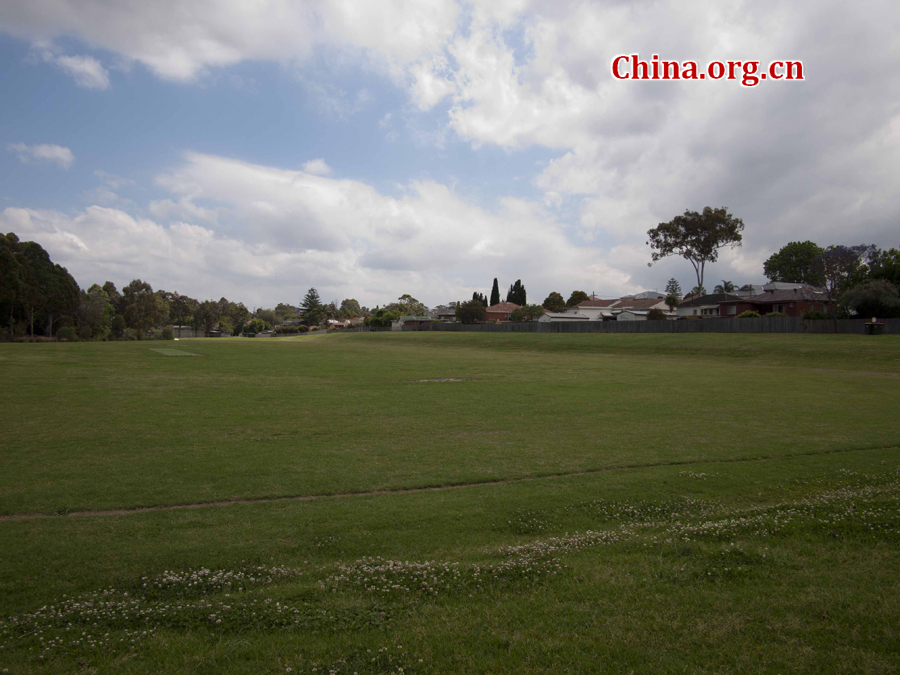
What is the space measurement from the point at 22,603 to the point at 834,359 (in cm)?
4984

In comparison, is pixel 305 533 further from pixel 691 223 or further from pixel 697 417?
pixel 691 223

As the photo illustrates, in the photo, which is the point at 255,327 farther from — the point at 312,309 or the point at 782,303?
the point at 782,303

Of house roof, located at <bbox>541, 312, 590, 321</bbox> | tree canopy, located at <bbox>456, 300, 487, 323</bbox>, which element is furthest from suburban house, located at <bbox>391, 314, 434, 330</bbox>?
house roof, located at <bbox>541, 312, 590, 321</bbox>

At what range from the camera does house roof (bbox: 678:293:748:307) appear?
91.4 m

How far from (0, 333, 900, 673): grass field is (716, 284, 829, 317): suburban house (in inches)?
2732

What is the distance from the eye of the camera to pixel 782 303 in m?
83.3

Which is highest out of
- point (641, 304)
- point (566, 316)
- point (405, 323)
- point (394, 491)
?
point (641, 304)


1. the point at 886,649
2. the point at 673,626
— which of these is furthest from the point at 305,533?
the point at 886,649

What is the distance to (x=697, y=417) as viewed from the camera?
1767 cm

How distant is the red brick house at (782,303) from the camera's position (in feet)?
244

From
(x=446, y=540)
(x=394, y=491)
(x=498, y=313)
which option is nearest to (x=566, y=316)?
(x=498, y=313)

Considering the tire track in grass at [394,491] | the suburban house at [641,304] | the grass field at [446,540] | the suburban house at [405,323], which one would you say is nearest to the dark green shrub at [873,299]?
the grass field at [446,540]

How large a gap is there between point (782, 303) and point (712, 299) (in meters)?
14.3

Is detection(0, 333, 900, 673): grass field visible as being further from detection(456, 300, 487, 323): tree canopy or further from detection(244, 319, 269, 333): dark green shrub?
detection(244, 319, 269, 333): dark green shrub
